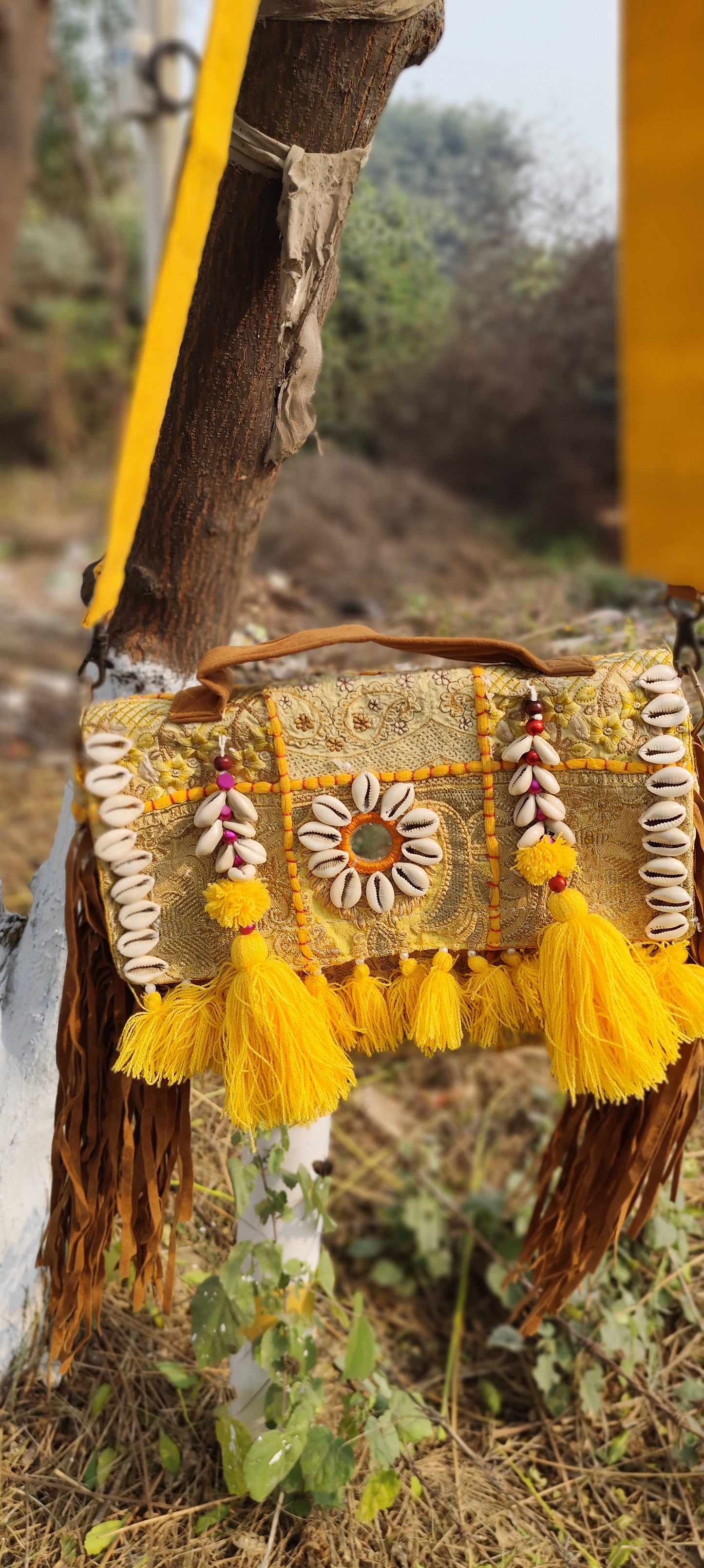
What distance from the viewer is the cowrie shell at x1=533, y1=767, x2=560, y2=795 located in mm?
964

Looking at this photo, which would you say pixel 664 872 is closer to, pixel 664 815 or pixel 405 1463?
pixel 664 815

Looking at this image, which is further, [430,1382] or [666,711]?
[430,1382]

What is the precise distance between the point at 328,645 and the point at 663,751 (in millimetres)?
335

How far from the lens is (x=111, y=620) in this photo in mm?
1313

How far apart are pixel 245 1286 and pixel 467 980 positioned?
1.31 ft

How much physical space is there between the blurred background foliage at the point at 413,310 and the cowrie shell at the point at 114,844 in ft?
3.40

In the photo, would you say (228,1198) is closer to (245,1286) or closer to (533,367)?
(245,1286)

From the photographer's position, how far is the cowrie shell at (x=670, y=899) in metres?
0.99

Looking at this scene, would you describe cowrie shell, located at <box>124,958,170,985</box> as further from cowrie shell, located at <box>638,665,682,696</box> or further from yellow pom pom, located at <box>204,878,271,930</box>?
cowrie shell, located at <box>638,665,682,696</box>

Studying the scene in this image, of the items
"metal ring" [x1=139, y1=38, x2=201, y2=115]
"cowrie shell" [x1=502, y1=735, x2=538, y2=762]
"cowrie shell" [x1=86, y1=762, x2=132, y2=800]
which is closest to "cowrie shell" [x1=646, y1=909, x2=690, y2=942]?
"cowrie shell" [x1=502, y1=735, x2=538, y2=762]

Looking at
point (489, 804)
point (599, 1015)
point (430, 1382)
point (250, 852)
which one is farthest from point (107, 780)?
point (430, 1382)

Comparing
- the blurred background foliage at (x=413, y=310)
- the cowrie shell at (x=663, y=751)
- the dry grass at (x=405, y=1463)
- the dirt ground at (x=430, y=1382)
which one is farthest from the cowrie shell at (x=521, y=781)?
the blurred background foliage at (x=413, y=310)

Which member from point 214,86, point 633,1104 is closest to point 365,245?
point 214,86

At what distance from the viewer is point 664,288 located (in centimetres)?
106
